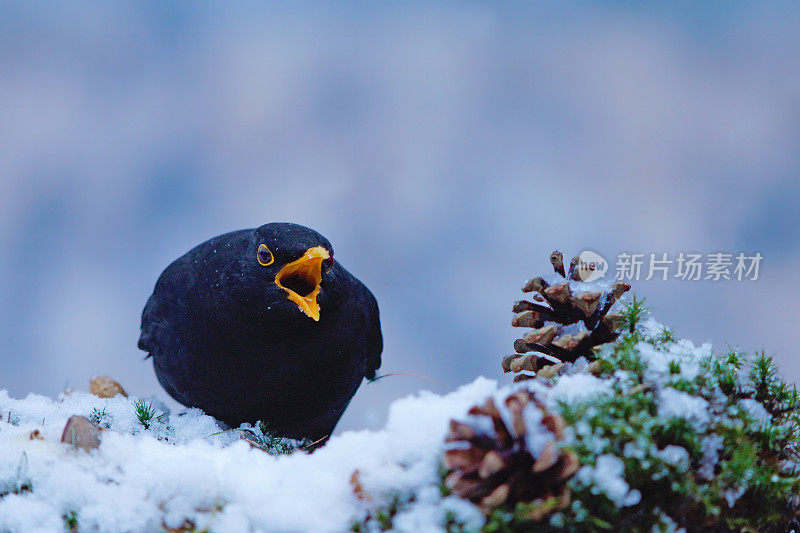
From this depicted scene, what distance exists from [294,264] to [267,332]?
194 mm

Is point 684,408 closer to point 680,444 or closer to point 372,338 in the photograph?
point 680,444

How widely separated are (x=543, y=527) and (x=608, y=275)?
714 millimetres

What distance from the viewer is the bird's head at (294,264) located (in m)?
1.51

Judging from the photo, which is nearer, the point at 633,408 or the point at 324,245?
the point at 633,408

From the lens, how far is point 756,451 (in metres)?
1.00

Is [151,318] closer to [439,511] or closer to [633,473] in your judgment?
[439,511]

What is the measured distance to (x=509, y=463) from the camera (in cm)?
76

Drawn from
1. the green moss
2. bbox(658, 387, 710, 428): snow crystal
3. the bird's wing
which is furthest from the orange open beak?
bbox(658, 387, 710, 428): snow crystal

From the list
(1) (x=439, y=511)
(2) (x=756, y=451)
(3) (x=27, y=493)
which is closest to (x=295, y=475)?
(1) (x=439, y=511)

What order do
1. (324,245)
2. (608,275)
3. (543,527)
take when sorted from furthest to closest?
(324,245) < (608,275) < (543,527)

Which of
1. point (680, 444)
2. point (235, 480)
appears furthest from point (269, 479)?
point (680, 444)

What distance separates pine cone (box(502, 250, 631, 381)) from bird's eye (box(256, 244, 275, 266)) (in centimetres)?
60

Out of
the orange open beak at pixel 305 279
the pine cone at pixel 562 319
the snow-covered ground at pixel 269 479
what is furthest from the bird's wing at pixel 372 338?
the snow-covered ground at pixel 269 479

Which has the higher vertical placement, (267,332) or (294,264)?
(294,264)
